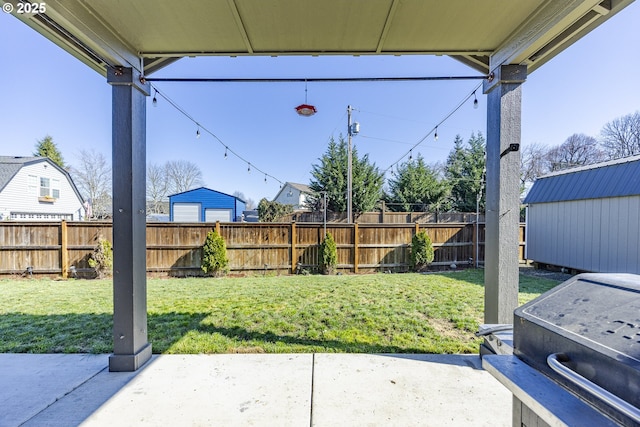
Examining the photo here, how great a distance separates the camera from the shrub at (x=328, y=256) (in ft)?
24.8

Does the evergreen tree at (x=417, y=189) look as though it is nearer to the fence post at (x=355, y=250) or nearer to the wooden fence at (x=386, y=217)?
the wooden fence at (x=386, y=217)

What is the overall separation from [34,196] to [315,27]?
753 inches

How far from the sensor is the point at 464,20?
2.13 m

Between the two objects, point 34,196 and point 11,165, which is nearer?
point 11,165

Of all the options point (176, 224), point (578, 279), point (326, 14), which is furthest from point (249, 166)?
point (578, 279)

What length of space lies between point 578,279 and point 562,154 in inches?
1102

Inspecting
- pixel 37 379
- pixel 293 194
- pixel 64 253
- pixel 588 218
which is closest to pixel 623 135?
pixel 588 218

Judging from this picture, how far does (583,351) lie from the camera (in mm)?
849

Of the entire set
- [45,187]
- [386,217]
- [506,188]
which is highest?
[45,187]

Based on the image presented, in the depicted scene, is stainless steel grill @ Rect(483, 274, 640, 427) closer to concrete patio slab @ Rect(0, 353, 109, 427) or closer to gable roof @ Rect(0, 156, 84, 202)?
concrete patio slab @ Rect(0, 353, 109, 427)

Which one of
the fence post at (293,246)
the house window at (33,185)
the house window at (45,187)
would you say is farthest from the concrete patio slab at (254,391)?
the house window at (45,187)

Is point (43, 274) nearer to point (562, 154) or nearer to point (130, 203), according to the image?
point (130, 203)

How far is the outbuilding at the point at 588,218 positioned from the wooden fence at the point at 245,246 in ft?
6.15

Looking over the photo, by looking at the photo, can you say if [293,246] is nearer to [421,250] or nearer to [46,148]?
[421,250]
